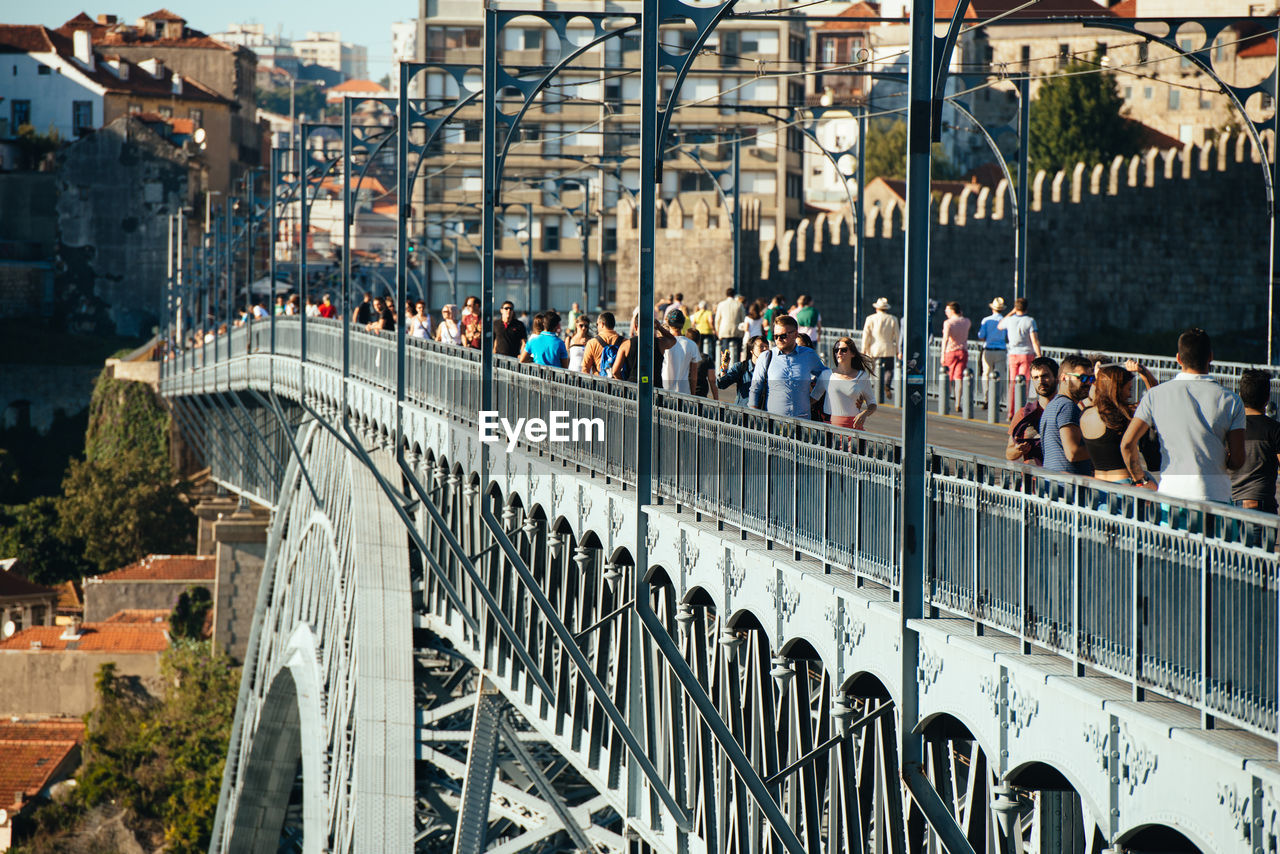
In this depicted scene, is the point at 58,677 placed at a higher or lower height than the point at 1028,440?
lower

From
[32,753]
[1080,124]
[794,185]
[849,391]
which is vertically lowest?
[32,753]

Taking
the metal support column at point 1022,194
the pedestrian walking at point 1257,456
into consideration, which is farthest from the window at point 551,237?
the pedestrian walking at point 1257,456

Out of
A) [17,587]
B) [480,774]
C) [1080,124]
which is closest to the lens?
[480,774]

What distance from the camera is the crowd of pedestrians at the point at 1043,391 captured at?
8.20m

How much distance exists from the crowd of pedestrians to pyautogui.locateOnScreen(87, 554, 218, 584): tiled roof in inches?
2114

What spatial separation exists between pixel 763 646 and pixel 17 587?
74048 millimetres

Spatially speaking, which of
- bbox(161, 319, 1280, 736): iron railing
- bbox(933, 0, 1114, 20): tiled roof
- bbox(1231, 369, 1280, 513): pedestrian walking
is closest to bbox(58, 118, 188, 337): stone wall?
bbox(933, 0, 1114, 20): tiled roof

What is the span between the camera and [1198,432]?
26.7ft

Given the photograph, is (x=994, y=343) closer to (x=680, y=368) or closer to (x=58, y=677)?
(x=680, y=368)

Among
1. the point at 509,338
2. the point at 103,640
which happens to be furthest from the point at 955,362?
the point at 103,640

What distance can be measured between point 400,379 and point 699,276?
42872mm

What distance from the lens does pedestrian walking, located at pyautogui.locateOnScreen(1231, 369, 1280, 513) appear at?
29.6ft

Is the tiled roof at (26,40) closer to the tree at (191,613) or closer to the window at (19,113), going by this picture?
the window at (19,113)

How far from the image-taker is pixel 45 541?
290ft
